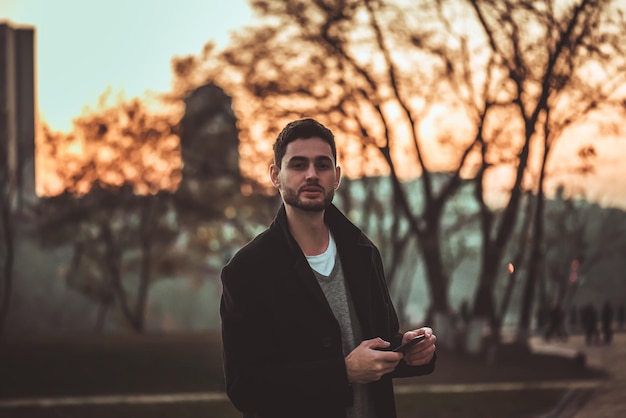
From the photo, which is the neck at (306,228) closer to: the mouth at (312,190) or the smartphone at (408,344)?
the mouth at (312,190)

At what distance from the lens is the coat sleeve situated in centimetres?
330

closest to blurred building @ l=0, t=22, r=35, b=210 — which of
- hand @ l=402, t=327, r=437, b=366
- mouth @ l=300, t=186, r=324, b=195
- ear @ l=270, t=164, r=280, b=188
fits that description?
ear @ l=270, t=164, r=280, b=188

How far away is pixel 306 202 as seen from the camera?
343 cm

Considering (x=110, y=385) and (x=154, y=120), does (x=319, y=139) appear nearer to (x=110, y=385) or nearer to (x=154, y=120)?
(x=110, y=385)

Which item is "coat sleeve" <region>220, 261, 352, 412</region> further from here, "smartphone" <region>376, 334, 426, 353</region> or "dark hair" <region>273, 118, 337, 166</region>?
"dark hair" <region>273, 118, 337, 166</region>

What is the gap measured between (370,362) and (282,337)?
0.91ft

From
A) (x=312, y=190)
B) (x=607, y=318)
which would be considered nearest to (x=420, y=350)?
(x=312, y=190)

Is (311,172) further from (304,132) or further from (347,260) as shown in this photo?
(347,260)

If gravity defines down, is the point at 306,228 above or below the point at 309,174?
below

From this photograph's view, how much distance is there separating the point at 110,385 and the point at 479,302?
9179 mm

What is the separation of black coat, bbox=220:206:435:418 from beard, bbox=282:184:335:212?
121mm

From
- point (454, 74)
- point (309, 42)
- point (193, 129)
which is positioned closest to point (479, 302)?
point (454, 74)

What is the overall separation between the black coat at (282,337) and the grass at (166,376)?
13.6m

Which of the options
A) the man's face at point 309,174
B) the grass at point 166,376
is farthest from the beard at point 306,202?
the grass at point 166,376
